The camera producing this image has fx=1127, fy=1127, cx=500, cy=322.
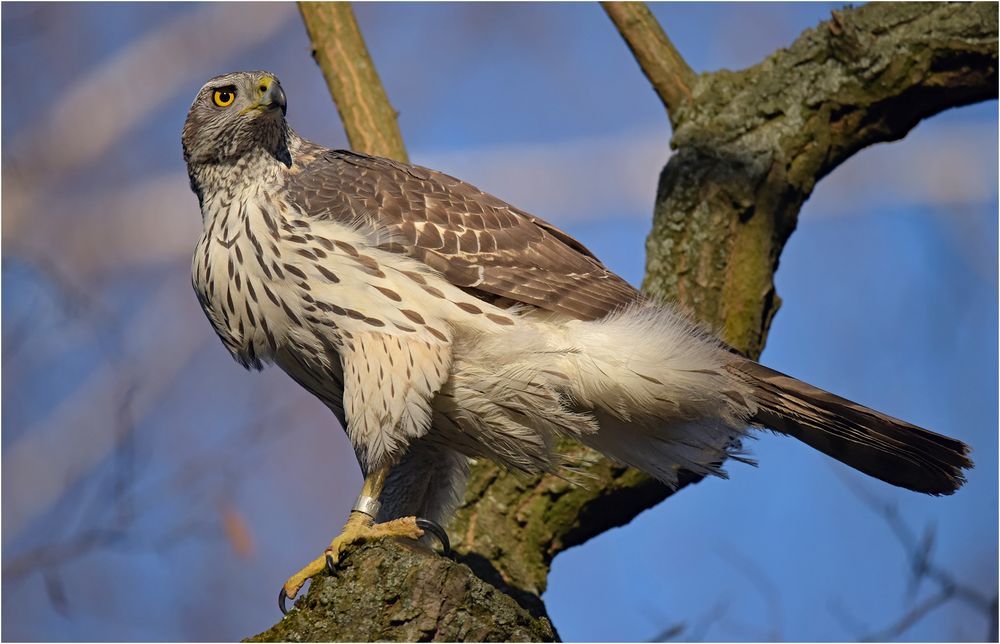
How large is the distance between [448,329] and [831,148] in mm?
2353

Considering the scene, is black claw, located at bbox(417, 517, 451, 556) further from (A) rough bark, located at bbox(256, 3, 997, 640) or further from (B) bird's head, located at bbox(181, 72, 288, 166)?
(B) bird's head, located at bbox(181, 72, 288, 166)

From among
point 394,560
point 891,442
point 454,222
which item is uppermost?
point 454,222

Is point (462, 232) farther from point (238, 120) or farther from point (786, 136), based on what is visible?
point (786, 136)

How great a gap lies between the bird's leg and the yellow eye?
174 centimetres

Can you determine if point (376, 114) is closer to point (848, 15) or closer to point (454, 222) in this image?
point (454, 222)

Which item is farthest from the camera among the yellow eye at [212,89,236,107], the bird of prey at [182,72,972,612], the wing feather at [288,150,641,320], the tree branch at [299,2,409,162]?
the tree branch at [299,2,409,162]

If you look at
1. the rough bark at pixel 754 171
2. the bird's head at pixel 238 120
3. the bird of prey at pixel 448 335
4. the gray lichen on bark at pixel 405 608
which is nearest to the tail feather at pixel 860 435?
the bird of prey at pixel 448 335

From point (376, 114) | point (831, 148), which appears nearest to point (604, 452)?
point (831, 148)

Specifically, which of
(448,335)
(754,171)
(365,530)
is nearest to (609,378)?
(448,335)

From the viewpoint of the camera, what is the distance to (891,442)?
4375mm

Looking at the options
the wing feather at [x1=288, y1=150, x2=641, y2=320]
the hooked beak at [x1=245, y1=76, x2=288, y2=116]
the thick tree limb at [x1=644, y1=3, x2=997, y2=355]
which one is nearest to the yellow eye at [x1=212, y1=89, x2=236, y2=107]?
the hooked beak at [x1=245, y1=76, x2=288, y2=116]

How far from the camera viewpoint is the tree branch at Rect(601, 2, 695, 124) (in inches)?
232

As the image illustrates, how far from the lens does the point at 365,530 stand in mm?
4199

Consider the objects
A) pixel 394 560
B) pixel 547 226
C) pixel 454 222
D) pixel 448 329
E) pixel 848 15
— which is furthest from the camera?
pixel 848 15
